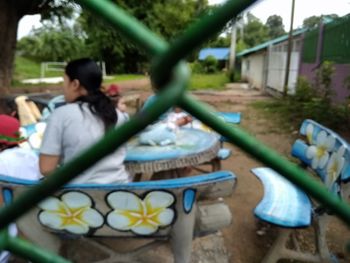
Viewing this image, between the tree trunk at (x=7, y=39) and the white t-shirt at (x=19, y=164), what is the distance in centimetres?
609

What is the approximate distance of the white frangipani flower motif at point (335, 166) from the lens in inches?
93.1

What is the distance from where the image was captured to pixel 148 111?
411mm

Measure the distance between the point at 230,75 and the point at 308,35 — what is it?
49.5 feet

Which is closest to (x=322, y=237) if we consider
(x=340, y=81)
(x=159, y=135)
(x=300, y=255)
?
(x=300, y=255)

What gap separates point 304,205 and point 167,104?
2151 millimetres

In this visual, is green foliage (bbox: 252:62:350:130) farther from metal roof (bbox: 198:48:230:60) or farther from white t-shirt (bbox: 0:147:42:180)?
metal roof (bbox: 198:48:230:60)

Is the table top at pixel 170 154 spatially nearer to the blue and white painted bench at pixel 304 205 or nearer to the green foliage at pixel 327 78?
the blue and white painted bench at pixel 304 205

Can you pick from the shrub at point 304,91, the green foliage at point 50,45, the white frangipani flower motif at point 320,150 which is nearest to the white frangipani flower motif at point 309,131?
the white frangipani flower motif at point 320,150

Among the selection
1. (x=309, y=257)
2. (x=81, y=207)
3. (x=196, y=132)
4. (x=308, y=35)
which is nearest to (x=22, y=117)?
(x=196, y=132)

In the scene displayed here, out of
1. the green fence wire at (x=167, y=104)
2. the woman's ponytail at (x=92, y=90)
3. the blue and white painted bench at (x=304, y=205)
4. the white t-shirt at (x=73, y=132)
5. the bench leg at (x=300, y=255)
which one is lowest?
the bench leg at (x=300, y=255)

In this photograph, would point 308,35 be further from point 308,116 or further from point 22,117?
point 22,117

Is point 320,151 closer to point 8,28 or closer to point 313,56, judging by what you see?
point 313,56

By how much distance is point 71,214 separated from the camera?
73.4 inches

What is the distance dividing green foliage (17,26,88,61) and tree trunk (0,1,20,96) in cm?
1905
